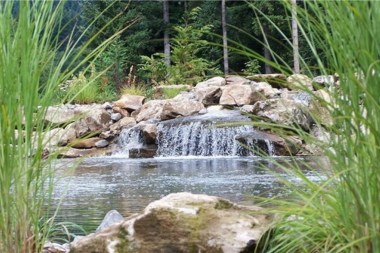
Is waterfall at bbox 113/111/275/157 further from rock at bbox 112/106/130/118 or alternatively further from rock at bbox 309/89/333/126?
rock at bbox 309/89/333/126

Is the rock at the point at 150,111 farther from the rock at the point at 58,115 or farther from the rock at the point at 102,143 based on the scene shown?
the rock at the point at 58,115

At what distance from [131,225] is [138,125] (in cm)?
1250

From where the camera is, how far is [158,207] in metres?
2.62

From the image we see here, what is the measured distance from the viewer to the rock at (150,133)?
14.1 m

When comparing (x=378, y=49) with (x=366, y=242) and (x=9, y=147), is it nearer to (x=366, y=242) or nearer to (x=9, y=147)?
(x=366, y=242)

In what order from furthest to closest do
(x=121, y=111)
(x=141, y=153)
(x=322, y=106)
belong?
(x=121, y=111) → (x=141, y=153) → (x=322, y=106)

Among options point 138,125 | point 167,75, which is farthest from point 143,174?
point 167,75

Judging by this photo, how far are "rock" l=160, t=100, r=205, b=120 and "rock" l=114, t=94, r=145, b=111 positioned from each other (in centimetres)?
205

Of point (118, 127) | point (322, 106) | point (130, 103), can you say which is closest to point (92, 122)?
point (118, 127)

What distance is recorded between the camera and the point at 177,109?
15172mm

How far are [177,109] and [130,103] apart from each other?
8.31 ft

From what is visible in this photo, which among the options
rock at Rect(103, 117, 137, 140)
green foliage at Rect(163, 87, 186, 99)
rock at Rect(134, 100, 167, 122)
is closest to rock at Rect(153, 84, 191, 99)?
green foliage at Rect(163, 87, 186, 99)

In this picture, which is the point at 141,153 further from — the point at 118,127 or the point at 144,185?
the point at 144,185

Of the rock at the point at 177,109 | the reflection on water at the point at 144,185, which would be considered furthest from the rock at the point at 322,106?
the rock at the point at 177,109
